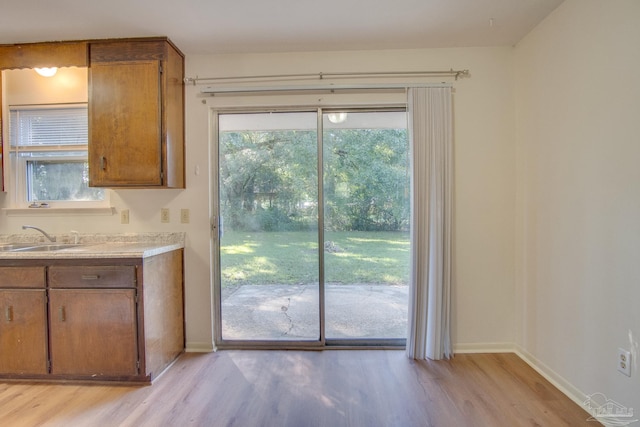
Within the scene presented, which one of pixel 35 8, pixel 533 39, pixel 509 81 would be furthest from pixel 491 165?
pixel 35 8

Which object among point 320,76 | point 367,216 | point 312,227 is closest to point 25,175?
point 312,227

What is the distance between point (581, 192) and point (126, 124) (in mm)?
3030

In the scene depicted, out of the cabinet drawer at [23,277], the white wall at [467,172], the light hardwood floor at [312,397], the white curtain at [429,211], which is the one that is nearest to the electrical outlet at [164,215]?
the white wall at [467,172]

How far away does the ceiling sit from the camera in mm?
1913

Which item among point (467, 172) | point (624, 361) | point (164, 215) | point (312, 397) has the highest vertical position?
point (467, 172)

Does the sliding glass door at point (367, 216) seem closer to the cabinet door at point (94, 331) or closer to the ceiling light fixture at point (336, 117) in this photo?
the ceiling light fixture at point (336, 117)

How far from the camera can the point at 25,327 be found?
6.63 feet

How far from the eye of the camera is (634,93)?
1.50m

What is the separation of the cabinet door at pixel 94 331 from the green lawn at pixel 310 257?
0.78 metres

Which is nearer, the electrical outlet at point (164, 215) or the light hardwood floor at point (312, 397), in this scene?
the light hardwood floor at point (312, 397)

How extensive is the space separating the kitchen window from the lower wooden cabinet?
781 millimetres

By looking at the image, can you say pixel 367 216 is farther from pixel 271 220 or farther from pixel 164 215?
pixel 164 215

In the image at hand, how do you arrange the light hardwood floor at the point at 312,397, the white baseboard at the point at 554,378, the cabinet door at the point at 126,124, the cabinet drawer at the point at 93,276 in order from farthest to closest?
the cabinet door at the point at 126,124 → the cabinet drawer at the point at 93,276 → the white baseboard at the point at 554,378 → the light hardwood floor at the point at 312,397

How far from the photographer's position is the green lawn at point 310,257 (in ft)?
8.42
